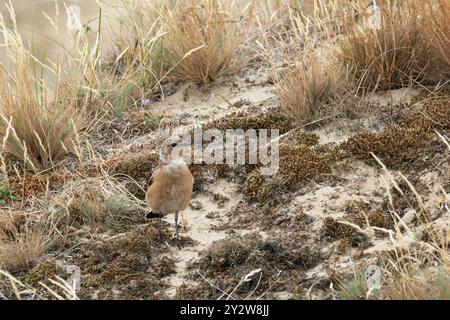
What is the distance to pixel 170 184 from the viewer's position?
18.7 ft

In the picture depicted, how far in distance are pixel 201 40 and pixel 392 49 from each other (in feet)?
6.36

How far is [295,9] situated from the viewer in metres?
8.54

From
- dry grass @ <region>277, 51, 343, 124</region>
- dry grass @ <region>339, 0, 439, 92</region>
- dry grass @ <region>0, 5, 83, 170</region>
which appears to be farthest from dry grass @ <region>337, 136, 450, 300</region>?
dry grass @ <region>0, 5, 83, 170</region>

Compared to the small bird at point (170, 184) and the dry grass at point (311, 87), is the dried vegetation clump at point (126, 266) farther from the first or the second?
the dry grass at point (311, 87)

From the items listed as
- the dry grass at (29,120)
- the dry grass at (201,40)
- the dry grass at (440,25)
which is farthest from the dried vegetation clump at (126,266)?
the dry grass at (440,25)

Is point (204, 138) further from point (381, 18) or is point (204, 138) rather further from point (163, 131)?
point (381, 18)

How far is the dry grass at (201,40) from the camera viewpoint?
25.3 ft

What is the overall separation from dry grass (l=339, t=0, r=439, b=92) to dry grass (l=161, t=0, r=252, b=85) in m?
1.35

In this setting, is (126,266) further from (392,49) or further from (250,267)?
(392,49)

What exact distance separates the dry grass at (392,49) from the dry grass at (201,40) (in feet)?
4.41
